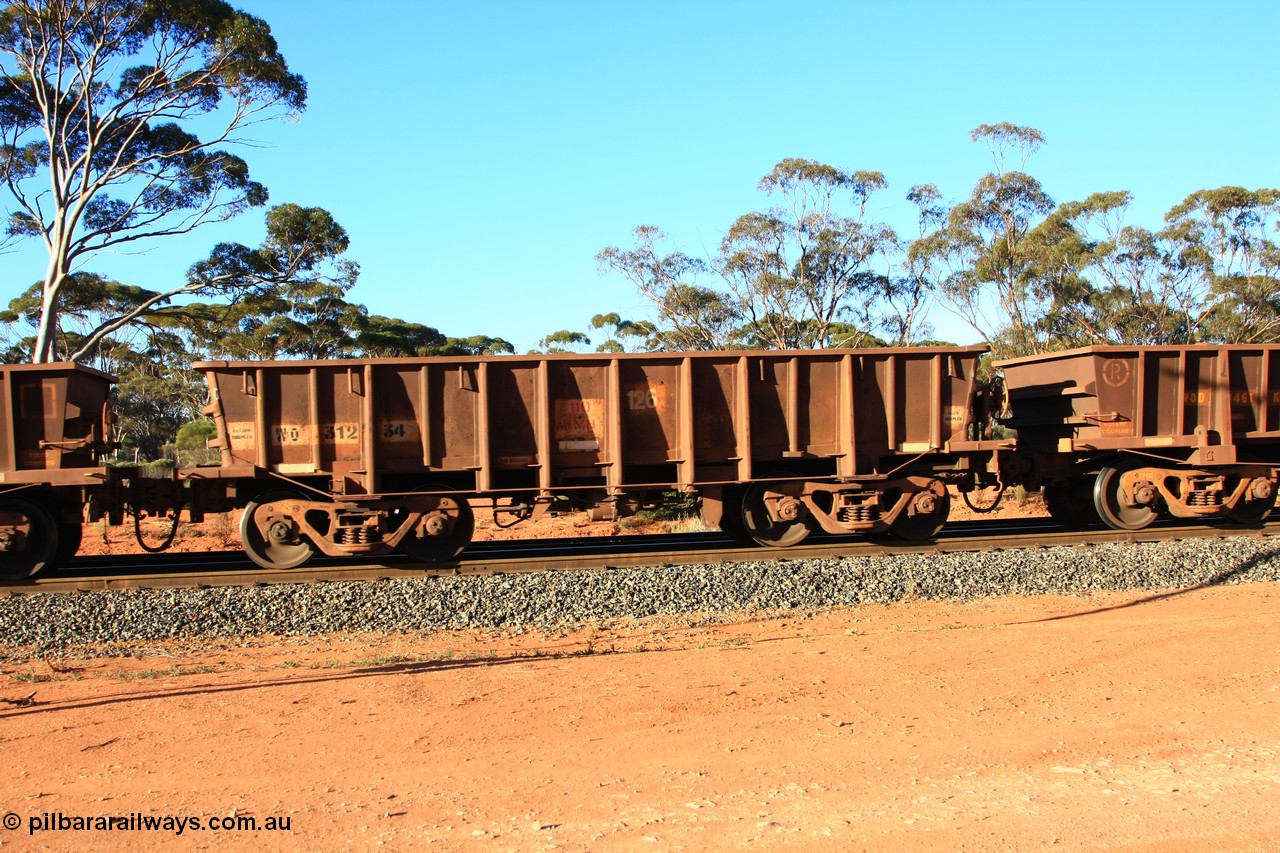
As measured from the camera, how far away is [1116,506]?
1238 centimetres

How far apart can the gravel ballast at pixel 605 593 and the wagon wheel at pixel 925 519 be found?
795 millimetres

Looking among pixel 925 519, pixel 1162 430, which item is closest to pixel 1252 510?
pixel 1162 430

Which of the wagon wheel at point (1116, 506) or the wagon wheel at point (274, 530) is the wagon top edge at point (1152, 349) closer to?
→ the wagon wheel at point (1116, 506)

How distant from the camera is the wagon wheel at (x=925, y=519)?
11367mm

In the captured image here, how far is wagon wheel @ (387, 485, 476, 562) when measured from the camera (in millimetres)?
10555

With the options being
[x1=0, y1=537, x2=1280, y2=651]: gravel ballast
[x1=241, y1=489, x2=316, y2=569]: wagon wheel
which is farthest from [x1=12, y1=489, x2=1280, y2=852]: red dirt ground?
[x1=241, y1=489, x2=316, y2=569]: wagon wheel

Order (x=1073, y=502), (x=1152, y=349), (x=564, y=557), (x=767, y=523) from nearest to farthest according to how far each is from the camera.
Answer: (x=564, y=557) → (x=767, y=523) → (x=1152, y=349) → (x=1073, y=502)

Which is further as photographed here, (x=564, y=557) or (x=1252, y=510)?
(x=1252, y=510)

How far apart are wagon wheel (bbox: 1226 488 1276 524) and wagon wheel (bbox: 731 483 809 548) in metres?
5.80

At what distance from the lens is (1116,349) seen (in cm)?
1193

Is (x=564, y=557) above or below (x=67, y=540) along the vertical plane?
below

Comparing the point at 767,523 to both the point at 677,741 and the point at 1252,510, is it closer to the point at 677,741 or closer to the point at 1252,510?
the point at 677,741

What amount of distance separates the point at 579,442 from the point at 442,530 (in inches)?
72.5

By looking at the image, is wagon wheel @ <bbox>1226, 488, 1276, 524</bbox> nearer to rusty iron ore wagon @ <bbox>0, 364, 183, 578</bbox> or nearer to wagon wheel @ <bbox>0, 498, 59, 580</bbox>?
rusty iron ore wagon @ <bbox>0, 364, 183, 578</bbox>
